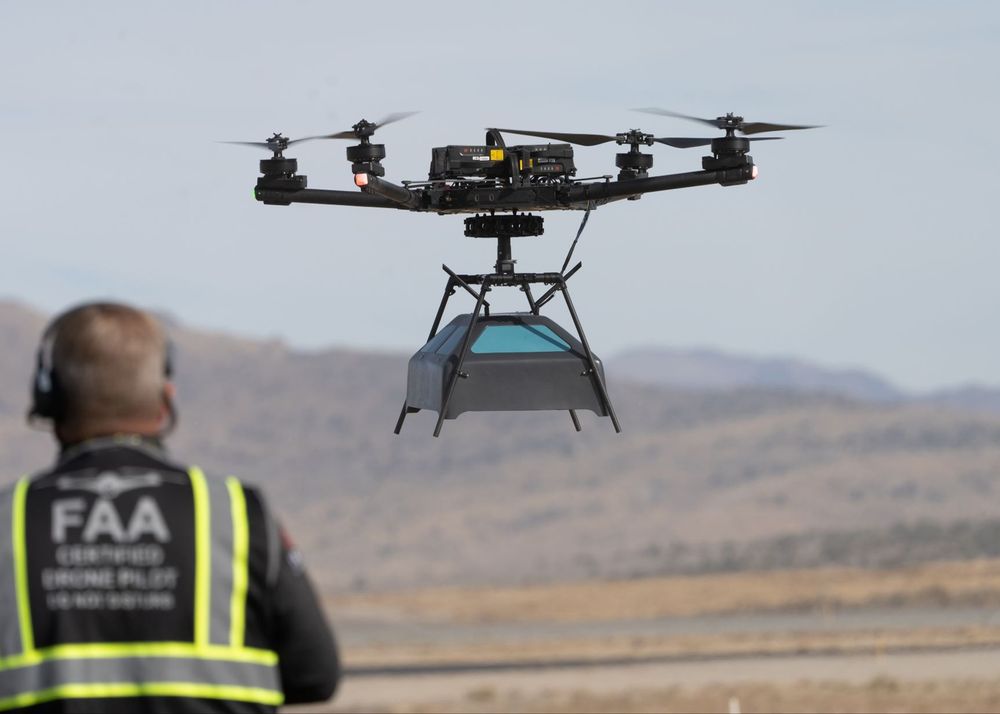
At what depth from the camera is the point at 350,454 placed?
525ft

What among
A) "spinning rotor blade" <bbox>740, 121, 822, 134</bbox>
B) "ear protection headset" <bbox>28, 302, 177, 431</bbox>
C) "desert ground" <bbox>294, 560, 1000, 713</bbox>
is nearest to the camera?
"ear protection headset" <bbox>28, 302, 177, 431</bbox>

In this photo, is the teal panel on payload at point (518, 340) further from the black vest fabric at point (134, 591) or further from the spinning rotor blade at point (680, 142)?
the black vest fabric at point (134, 591)

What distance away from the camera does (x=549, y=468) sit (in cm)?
14875

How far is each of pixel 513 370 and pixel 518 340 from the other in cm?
33

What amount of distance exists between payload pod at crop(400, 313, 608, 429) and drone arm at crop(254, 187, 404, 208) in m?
1.31

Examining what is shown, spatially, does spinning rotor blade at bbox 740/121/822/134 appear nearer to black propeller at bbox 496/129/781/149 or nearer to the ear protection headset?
black propeller at bbox 496/129/781/149

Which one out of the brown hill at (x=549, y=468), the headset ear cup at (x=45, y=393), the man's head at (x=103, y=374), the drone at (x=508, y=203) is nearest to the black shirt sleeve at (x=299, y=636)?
the man's head at (x=103, y=374)

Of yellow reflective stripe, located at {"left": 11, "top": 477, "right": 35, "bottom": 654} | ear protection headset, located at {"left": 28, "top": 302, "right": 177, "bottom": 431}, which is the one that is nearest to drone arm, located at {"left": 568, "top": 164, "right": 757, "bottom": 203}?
ear protection headset, located at {"left": 28, "top": 302, "right": 177, "bottom": 431}

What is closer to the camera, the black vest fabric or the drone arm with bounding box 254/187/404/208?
the black vest fabric

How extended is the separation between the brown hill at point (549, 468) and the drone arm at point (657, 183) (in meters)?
91.9

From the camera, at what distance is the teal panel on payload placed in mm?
14484

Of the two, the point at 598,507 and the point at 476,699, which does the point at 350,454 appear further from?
the point at 476,699

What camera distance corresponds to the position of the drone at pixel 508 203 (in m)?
14.2

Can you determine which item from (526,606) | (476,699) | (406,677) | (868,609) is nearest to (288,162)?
(476,699)
